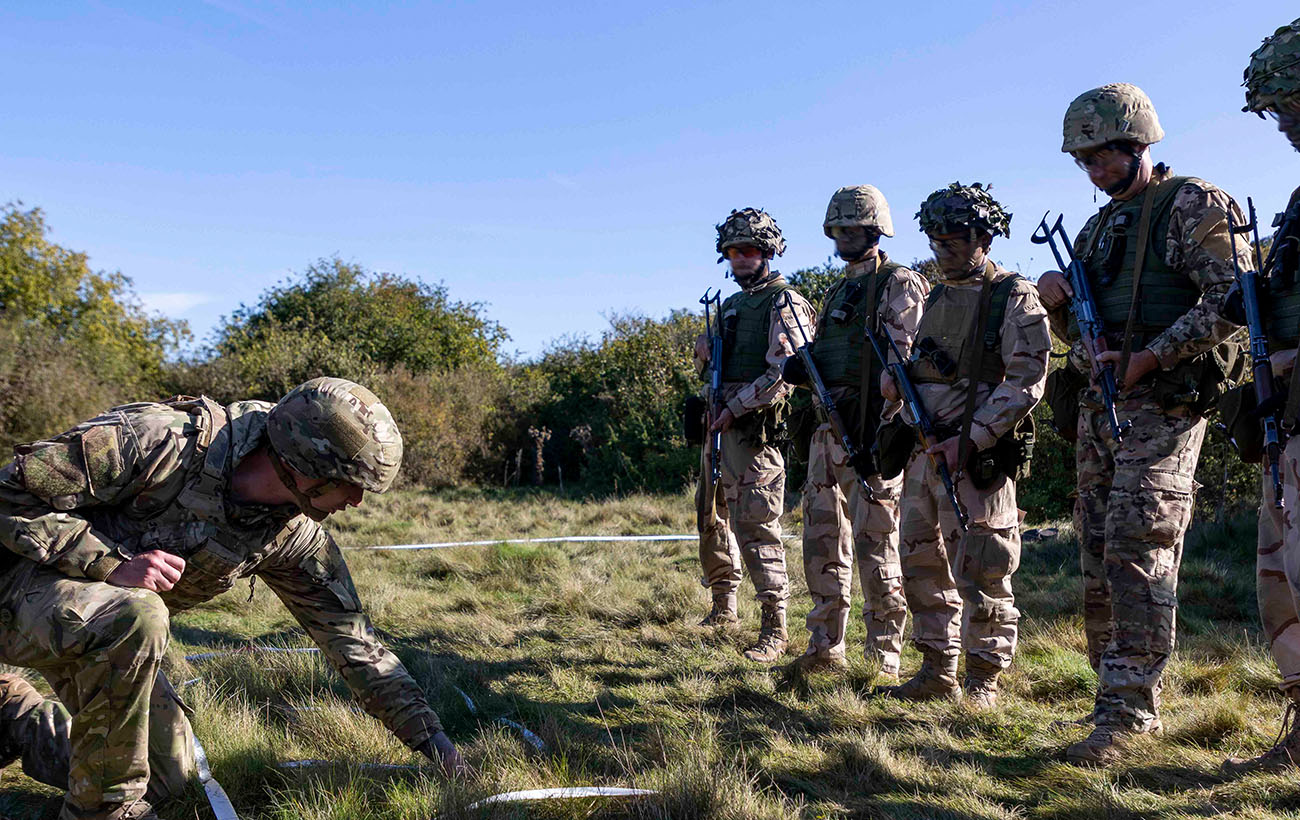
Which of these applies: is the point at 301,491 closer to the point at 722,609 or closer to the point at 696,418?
the point at 696,418

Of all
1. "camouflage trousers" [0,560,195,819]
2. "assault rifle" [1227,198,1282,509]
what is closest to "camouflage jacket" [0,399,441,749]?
"camouflage trousers" [0,560,195,819]

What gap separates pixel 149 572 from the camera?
116 inches

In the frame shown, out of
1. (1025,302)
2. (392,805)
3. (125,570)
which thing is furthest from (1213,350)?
(125,570)

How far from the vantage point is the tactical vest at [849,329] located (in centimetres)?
493

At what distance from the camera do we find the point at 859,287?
5.03 m

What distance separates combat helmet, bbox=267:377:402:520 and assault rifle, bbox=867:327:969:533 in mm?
2419

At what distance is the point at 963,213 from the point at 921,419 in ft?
3.15

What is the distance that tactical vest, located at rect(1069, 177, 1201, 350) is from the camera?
366 centimetres

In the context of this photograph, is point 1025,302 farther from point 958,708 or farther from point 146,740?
point 146,740

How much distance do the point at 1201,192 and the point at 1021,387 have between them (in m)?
1.01

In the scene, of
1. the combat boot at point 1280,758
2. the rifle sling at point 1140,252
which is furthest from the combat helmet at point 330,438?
the combat boot at point 1280,758

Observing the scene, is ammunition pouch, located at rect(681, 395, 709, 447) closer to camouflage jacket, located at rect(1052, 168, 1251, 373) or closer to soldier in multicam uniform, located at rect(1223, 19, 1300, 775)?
camouflage jacket, located at rect(1052, 168, 1251, 373)

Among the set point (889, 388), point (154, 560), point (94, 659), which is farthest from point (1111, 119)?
point (94, 659)

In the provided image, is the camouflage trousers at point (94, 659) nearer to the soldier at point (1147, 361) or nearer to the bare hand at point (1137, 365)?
the soldier at point (1147, 361)
